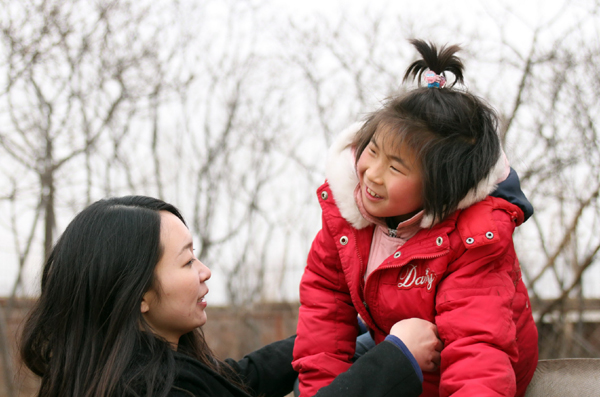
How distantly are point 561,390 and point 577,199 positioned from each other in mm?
2882

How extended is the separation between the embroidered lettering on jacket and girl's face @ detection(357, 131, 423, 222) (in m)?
0.17

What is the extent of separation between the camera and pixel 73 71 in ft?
17.4

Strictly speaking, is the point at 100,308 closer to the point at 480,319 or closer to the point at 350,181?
the point at 350,181

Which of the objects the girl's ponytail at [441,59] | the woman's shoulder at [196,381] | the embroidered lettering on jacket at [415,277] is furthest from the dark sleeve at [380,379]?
the girl's ponytail at [441,59]

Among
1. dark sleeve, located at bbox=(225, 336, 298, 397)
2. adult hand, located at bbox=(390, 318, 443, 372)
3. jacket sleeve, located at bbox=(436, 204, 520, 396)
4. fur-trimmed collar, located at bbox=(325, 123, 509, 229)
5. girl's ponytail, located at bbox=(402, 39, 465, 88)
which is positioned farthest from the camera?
dark sleeve, located at bbox=(225, 336, 298, 397)

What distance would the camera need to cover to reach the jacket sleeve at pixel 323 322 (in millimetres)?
1769

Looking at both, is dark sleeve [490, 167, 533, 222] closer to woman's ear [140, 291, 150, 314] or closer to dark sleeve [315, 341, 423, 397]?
dark sleeve [315, 341, 423, 397]

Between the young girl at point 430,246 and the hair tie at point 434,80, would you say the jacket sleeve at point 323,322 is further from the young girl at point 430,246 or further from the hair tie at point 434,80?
the hair tie at point 434,80

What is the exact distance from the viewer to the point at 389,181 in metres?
1.65

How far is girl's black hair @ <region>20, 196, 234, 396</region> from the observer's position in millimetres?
1617

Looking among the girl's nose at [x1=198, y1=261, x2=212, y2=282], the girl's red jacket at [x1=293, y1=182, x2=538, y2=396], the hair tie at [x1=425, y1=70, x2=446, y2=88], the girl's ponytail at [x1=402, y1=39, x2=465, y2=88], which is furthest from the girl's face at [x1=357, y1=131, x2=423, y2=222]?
the girl's nose at [x1=198, y1=261, x2=212, y2=282]

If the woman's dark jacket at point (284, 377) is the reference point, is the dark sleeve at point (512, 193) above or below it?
above

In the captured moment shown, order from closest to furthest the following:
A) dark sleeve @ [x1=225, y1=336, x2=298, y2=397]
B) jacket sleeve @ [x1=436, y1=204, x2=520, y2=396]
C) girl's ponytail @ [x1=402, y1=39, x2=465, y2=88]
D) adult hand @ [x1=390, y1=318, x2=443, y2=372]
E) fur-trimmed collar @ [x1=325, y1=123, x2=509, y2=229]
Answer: jacket sleeve @ [x1=436, y1=204, x2=520, y2=396], adult hand @ [x1=390, y1=318, x2=443, y2=372], fur-trimmed collar @ [x1=325, y1=123, x2=509, y2=229], girl's ponytail @ [x1=402, y1=39, x2=465, y2=88], dark sleeve @ [x1=225, y1=336, x2=298, y2=397]

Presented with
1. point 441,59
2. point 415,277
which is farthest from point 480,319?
point 441,59
